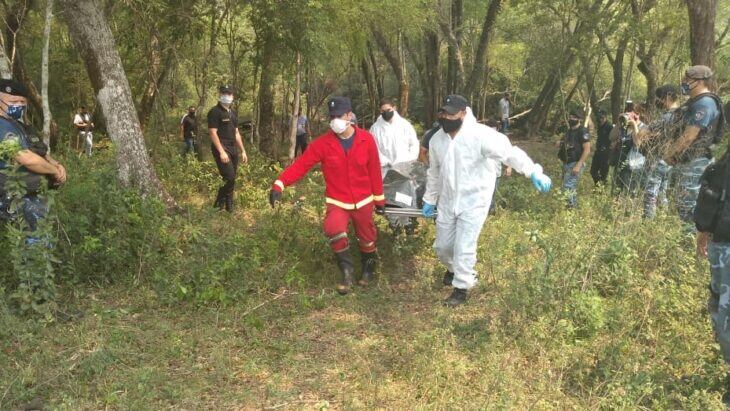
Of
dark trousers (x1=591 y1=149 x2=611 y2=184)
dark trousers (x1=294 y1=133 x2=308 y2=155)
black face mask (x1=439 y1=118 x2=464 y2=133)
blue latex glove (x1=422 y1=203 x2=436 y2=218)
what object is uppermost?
black face mask (x1=439 y1=118 x2=464 y2=133)

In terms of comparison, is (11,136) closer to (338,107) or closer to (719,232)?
(338,107)

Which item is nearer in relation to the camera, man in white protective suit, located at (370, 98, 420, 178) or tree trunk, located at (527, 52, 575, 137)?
man in white protective suit, located at (370, 98, 420, 178)

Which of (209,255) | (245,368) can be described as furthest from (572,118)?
(245,368)

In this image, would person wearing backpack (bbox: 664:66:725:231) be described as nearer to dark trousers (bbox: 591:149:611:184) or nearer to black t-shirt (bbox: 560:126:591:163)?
black t-shirt (bbox: 560:126:591:163)

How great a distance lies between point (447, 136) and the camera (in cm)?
493

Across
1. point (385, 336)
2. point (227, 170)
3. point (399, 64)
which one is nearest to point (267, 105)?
point (227, 170)

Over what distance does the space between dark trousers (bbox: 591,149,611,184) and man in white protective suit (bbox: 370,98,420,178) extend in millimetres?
3447

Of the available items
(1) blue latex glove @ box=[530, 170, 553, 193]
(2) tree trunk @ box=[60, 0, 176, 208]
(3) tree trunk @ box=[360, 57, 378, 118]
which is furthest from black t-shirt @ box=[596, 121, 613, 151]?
(3) tree trunk @ box=[360, 57, 378, 118]

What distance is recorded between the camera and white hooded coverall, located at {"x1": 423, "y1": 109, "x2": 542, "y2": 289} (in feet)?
15.5

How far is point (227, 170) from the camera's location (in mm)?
7223

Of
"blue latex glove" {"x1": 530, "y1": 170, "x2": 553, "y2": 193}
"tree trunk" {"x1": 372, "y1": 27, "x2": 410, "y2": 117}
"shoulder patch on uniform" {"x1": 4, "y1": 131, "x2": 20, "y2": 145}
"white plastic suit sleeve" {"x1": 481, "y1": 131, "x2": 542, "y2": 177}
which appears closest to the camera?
"shoulder patch on uniform" {"x1": 4, "y1": 131, "x2": 20, "y2": 145}

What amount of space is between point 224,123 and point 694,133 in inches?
216

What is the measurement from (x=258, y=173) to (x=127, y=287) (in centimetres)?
443

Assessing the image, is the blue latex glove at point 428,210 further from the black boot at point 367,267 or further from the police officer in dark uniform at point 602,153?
the police officer in dark uniform at point 602,153
